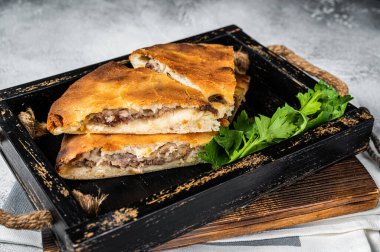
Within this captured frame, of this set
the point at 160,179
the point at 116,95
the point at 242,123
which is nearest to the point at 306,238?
the point at 242,123

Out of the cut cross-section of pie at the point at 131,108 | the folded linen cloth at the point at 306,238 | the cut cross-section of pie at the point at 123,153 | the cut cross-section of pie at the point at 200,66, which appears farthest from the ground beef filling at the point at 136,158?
the folded linen cloth at the point at 306,238

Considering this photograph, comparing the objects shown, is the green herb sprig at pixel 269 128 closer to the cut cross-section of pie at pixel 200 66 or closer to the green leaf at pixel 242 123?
the green leaf at pixel 242 123

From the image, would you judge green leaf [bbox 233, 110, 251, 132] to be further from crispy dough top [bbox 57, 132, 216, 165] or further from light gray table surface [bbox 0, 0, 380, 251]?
light gray table surface [bbox 0, 0, 380, 251]

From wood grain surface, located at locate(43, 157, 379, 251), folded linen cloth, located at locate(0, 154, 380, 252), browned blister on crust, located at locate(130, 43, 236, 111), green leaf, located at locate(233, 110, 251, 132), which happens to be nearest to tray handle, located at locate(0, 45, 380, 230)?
wood grain surface, located at locate(43, 157, 379, 251)

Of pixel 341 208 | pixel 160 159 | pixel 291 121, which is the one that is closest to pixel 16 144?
pixel 160 159

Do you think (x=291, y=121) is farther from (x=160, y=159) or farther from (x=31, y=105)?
(x=31, y=105)

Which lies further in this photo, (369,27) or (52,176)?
(369,27)

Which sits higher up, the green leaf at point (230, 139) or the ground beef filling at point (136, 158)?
the ground beef filling at point (136, 158)
